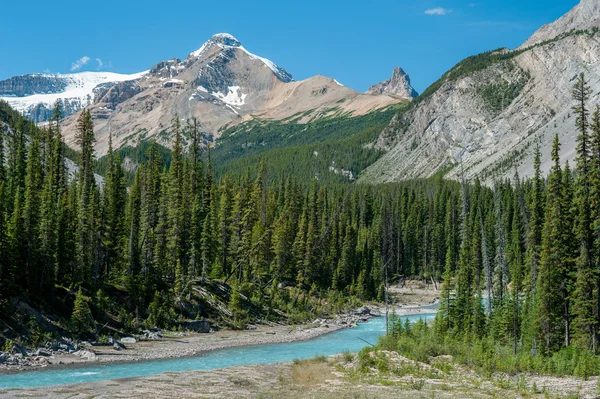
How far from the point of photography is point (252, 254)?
84.3 m

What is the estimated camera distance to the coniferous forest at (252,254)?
44.8m

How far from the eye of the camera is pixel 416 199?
15162 cm

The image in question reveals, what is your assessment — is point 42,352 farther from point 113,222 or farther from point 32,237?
point 113,222

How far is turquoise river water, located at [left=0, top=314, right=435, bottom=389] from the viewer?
36750mm

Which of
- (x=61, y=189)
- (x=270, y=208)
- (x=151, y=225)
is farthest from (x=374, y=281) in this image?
(x=61, y=189)

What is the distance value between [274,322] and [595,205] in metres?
39.6

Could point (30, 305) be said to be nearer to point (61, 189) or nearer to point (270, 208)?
point (61, 189)

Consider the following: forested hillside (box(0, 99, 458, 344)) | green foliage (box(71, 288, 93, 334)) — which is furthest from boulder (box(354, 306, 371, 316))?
green foliage (box(71, 288, 93, 334))

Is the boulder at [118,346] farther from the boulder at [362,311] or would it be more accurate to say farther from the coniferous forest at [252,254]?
the boulder at [362,311]

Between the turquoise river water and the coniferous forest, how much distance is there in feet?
28.7

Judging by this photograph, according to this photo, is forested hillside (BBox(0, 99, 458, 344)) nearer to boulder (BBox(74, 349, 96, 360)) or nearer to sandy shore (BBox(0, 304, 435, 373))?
sandy shore (BBox(0, 304, 435, 373))

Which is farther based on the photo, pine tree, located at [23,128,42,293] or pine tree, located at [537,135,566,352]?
pine tree, located at [23,128,42,293]

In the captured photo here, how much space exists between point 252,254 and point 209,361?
37.8m

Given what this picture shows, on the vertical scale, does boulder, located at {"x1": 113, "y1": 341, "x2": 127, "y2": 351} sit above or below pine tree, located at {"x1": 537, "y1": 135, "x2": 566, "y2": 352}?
below
